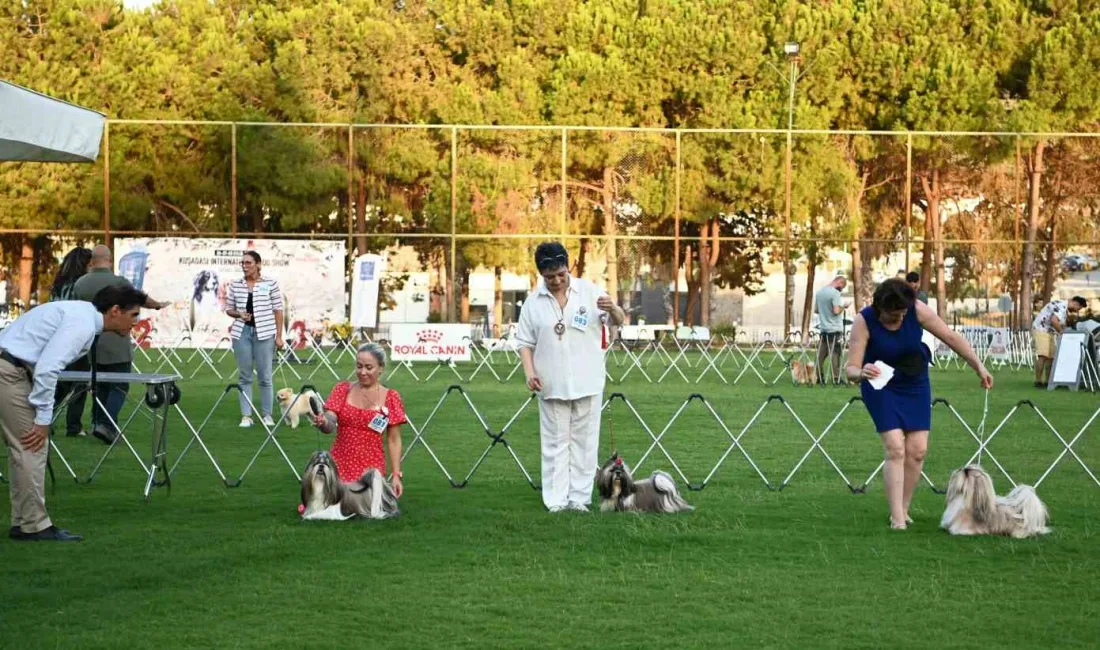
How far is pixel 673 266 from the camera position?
123 feet

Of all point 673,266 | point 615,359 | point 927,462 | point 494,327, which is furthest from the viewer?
point 673,266

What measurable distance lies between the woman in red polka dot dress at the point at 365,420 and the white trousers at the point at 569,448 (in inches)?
35.3

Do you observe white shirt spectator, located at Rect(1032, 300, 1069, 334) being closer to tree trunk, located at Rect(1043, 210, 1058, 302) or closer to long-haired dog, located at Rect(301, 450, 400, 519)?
tree trunk, located at Rect(1043, 210, 1058, 302)

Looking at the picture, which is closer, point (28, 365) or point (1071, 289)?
point (28, 365)

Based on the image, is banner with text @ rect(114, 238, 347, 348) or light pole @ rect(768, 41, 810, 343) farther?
light pole @ rect(768, 41, 810, 343)

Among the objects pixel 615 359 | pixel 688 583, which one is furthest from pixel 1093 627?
pixel 615 359

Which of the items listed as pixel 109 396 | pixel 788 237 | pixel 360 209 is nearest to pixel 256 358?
pixel 109 396

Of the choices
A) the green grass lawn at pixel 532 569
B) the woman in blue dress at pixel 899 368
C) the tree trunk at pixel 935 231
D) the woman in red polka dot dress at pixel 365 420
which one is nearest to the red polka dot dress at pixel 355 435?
the woman in red polka dot dress at pixel 365 420

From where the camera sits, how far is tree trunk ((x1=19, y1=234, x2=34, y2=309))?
37781 mm

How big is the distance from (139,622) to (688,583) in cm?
252

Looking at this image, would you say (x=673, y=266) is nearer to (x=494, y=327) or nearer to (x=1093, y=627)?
(x=494, y=327)

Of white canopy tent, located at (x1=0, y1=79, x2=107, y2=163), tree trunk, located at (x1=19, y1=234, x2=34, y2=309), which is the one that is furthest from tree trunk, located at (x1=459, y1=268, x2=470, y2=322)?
white canopy tent, located at (x1=0, y1=79, x2=107, y2=163)

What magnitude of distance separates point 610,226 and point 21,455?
1146 inches

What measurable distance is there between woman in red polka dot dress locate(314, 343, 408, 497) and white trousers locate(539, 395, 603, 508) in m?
0.90
